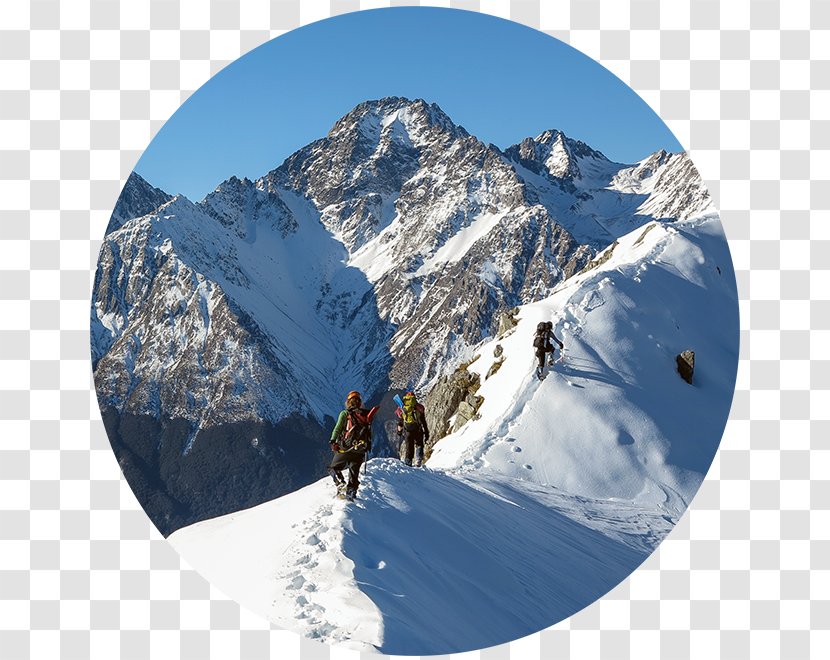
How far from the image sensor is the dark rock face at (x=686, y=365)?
3128 cm

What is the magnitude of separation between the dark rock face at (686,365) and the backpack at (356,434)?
62.3ft

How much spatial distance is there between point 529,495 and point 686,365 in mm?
10887

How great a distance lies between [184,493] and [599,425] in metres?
172

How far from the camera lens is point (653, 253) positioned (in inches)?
1634

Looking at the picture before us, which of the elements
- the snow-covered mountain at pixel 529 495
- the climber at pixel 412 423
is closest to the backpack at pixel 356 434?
the snow-covered mountain at pixel 529 495

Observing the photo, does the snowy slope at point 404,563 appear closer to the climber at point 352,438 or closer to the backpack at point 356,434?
the climber at point 352,438

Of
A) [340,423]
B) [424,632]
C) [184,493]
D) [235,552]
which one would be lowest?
[184,493]

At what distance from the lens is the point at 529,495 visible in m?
24.2

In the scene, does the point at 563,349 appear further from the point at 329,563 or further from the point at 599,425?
the point at 329,563

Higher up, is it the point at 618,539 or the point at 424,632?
the point at 424,632

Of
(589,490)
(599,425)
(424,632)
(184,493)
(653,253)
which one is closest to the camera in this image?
(424,632)

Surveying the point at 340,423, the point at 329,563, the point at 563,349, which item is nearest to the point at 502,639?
the point at 329,563

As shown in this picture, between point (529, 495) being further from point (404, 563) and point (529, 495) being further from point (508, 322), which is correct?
point (508, 322)

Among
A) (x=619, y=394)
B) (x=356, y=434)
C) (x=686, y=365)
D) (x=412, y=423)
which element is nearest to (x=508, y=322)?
(x=686, y=365)
